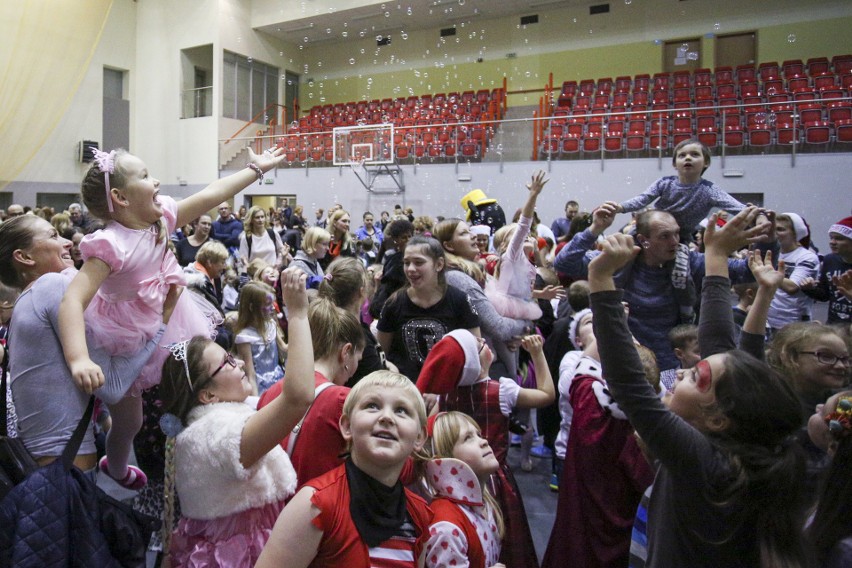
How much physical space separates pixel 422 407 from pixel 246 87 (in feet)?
51.6

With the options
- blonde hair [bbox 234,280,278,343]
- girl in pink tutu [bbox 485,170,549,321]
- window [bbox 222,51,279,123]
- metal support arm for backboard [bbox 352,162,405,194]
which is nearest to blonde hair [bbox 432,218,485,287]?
girl in pink tutu [bbox 485,170,549,321]

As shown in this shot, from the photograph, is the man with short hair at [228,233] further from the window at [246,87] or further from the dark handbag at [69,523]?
the window at [246,87]

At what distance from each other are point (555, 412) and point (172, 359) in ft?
8.29

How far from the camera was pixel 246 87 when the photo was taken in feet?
50.8

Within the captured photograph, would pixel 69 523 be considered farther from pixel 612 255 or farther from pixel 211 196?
pixel 612 255

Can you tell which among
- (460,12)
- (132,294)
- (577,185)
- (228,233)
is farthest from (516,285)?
(460,12)

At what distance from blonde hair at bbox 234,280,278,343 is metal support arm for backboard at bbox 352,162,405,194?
30.8 ft

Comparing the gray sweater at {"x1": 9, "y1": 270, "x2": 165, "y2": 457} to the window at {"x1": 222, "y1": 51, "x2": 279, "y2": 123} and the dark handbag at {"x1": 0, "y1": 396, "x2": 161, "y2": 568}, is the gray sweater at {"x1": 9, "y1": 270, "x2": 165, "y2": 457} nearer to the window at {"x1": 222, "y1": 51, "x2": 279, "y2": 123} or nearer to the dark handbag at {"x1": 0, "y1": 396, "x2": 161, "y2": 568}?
the dark handbag at {"x1": 0, "y1": 396, "x2": 161, "y2": 568}

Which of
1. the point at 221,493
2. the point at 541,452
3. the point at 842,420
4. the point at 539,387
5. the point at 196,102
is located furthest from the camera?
the point at 196,102

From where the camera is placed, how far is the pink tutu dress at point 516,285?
10.7ft

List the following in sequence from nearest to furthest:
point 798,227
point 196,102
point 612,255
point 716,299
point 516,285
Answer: point 612,255 < point 716,299 < point 516,285 < point 798,227 < point 196,102

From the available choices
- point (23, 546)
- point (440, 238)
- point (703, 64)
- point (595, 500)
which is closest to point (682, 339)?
point (595, 500)

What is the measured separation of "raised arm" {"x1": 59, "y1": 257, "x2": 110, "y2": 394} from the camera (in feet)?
4.89

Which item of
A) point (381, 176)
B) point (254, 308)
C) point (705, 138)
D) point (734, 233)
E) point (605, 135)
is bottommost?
point (254, 308)
